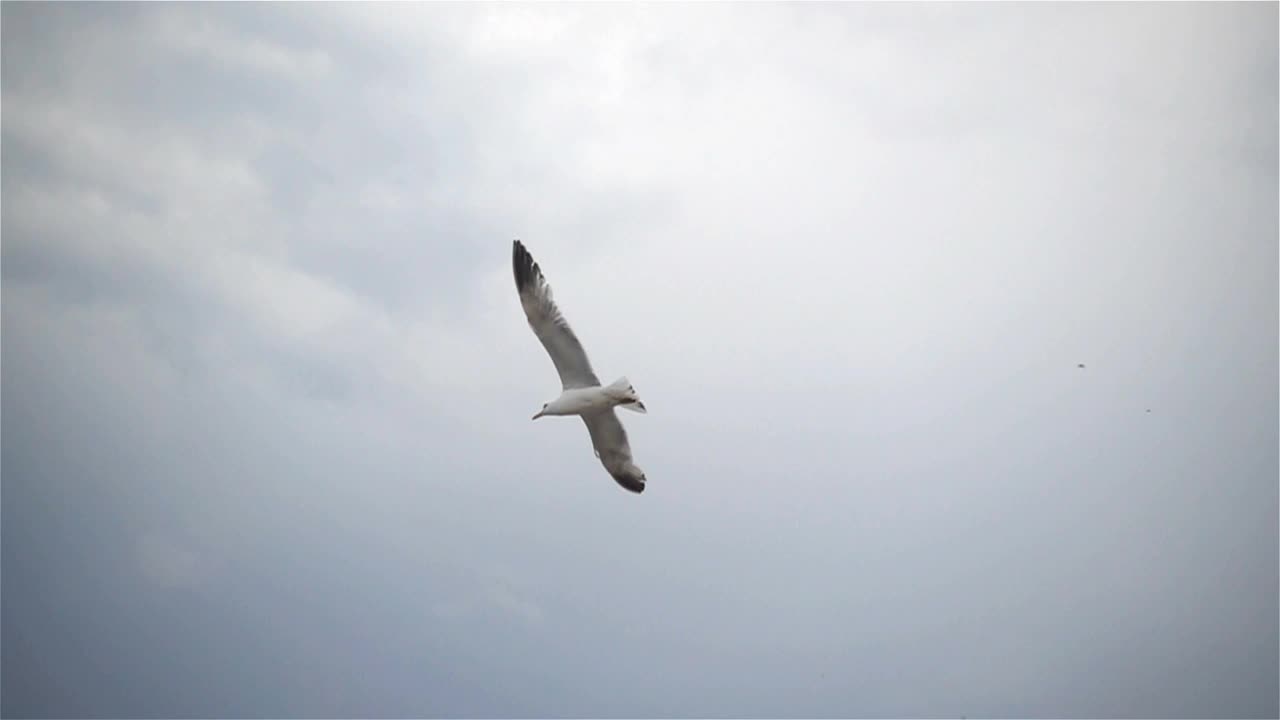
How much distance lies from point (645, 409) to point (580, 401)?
130 centimetres

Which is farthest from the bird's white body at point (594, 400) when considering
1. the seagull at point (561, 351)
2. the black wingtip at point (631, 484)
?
the black wingtip at point (631, 484)

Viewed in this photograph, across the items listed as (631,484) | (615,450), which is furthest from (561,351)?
(631,484)

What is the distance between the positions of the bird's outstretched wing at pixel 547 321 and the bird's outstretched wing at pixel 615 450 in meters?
1.15

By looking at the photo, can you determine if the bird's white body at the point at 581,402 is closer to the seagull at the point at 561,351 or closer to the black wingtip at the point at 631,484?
the seagull at the point at 561,351

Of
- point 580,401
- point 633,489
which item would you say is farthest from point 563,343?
point 633,489

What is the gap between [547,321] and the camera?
77.2ft

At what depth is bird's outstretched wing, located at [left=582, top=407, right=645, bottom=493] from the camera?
80.5 ft

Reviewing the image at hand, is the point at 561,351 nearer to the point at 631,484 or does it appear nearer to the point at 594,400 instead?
the point at 594,400

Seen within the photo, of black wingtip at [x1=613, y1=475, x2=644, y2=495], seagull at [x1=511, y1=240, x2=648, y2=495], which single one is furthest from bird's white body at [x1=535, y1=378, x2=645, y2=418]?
black wingtip at [x1=613, y1=475, x2=644, y2=495]

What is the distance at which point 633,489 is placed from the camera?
83.5 ft

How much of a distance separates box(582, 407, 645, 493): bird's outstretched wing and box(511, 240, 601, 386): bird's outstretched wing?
1.15 meters

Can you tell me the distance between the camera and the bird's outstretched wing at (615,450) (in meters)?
24.5

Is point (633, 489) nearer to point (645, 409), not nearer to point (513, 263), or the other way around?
point (645, 409)

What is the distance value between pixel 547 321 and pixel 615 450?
334cm
